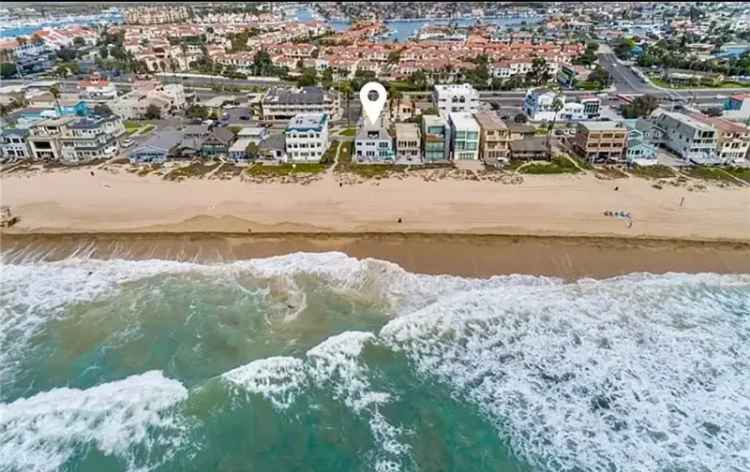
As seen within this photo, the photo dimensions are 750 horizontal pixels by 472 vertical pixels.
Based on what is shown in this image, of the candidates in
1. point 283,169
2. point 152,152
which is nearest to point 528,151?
point 283,169

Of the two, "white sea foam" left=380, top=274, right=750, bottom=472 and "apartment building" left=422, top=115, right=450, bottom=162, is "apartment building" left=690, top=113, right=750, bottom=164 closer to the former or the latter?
"white sea foam" left=380, top=274, right=750, bottom=472

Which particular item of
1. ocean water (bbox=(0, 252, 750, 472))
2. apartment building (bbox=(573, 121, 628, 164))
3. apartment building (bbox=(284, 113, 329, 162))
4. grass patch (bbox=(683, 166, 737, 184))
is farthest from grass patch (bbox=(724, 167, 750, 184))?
apartment building (bbox=(284, 113, 329, 162))

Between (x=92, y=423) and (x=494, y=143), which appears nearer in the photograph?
(x=92, y=423)

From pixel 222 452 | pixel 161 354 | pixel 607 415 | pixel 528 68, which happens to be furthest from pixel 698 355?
pixel 528 68

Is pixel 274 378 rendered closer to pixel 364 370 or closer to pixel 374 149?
pixel 364 370

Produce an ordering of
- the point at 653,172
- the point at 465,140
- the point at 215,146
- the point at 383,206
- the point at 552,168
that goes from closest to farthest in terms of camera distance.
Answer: the point at 383,206 < the point at 653,172 < the point at 552,168 < the point at 465,140 < the point at 215,146

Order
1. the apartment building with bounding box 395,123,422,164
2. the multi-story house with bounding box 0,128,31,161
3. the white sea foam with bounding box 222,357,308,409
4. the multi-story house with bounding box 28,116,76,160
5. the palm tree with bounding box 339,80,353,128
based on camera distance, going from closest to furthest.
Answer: the white sea foam with bounding box 222,357,308,409, the apartment building with bounding box 395,123,422,164, the multi-story house with bounding box 28,116,76,160, the multi-story house with bounding box 0,128,31,161, the palm tree with bounding box 339,80,353,128
